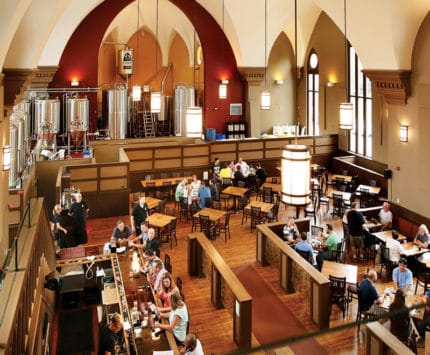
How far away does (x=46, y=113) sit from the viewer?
16672mm

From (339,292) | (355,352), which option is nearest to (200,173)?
(339,292)

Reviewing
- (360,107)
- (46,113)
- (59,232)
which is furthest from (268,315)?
(46,113)

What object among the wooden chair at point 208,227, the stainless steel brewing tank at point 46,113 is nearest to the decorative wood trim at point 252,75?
the stainless steel brewing tank at point 46,113

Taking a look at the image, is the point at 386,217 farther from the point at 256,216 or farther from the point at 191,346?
the point at 191,346

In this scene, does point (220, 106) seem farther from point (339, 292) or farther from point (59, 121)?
point (339, 292)

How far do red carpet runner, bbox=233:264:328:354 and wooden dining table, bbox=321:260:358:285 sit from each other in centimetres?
112

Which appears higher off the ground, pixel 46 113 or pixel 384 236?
pixel 46 113

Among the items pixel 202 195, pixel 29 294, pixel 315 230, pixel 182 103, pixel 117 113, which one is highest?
pixel 182 103

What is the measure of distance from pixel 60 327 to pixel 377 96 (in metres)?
13.1

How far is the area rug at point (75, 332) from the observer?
812cm

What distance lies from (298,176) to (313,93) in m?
18.2

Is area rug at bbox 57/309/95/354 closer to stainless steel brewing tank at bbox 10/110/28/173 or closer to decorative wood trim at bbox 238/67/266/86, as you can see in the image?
stainless steel brewing tank at bbox 10/110/28/173

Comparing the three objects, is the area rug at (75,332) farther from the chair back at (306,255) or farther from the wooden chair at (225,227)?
the chair back at (306,255)

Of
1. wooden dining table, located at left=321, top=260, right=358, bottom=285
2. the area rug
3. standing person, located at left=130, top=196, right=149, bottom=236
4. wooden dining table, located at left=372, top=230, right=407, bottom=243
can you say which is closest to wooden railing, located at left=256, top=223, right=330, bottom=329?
wooden dining table, located at left=321, top=260, right=358, bottom=285
